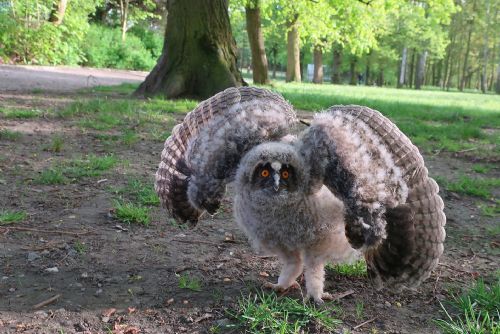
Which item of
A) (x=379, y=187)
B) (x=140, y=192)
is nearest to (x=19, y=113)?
(x=140, y=192)

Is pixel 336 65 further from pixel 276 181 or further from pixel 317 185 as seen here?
pixel 276 181

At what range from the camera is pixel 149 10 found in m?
44.0

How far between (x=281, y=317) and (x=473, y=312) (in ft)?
3.96

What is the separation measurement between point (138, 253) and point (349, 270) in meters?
1.68

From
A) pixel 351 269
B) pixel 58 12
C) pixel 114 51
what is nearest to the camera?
pixel 351 269

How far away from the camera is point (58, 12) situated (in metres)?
29.4

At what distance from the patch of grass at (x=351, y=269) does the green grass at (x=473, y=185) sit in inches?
112

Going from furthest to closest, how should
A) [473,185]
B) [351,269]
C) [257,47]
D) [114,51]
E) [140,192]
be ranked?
[114,51], [257,47], [473,185], [140,192], [351,269]

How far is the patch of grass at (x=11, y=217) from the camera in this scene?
14.1ft

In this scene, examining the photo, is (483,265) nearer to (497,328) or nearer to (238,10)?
(497,328)

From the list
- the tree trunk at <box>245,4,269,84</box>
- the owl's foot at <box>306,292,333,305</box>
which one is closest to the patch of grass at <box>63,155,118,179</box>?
the owl's foot at <box>306,292,333,305</box>

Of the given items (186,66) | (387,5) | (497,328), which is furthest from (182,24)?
(497,328)

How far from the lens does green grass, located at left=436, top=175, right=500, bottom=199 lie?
239 inches

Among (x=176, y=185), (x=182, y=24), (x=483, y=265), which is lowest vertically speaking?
(x=483, y=265)
